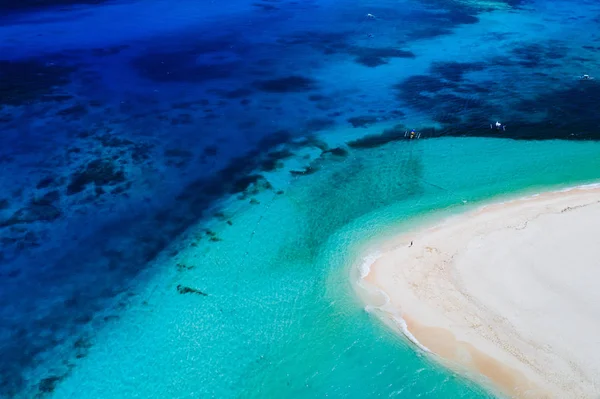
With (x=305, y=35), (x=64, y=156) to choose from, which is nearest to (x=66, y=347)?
(x=64, y=156)

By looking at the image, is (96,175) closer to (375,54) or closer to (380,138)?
(380,138)

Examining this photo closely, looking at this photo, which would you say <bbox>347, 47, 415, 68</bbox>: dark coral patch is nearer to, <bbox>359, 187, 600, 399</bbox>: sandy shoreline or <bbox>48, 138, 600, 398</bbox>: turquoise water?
<bbox>48, 138, 600, 398</bbox>: turquoise water

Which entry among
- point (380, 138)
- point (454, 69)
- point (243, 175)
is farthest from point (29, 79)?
point (454, 69)

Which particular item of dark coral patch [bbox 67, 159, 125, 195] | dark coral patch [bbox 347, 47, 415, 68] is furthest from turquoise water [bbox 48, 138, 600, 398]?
dark coral patch [bbox 347, 47, 415, 68]

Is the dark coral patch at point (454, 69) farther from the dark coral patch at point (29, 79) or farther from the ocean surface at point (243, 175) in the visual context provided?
the dark coral patch at point (29, 79)

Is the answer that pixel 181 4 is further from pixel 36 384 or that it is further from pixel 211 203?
pixel 36 384

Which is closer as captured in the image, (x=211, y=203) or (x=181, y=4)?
(x=211, y=203)

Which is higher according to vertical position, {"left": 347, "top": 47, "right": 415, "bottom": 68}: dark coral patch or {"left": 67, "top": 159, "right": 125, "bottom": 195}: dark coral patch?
{"left": 347, "top": 47, "right": 415, "bottom": 68}: dark coral patch
